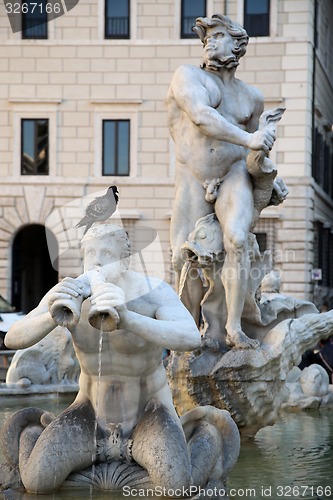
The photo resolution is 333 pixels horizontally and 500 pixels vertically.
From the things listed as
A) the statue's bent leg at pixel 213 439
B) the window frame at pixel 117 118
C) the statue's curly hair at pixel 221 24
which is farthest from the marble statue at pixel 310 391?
the window frame at pixel 117 118

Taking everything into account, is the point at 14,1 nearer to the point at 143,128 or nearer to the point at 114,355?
the point at 143,128

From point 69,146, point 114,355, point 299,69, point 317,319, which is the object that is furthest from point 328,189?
point 114,355

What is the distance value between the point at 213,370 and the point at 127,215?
22268mm

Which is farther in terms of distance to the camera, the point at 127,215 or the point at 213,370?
the point at 127,215

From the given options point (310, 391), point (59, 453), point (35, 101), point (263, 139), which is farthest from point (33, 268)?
point (59, 453)

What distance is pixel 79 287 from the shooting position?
4113mm

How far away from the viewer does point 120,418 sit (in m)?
4.64

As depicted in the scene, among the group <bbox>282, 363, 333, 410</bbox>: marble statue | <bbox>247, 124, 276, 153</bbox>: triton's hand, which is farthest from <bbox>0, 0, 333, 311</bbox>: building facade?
<bbox>247, 124, 276, 153</bbox>: triton's hand

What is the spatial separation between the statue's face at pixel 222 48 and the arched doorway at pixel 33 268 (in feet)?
77.2

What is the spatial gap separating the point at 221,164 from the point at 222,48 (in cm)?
68

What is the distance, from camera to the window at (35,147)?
28906 millimetres

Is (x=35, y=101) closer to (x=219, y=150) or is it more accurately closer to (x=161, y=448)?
(x=219, y=150)

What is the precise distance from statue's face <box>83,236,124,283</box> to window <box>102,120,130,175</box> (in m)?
24.4

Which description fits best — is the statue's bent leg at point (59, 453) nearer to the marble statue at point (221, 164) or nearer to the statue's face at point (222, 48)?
the marble statue at point (221, 164)
